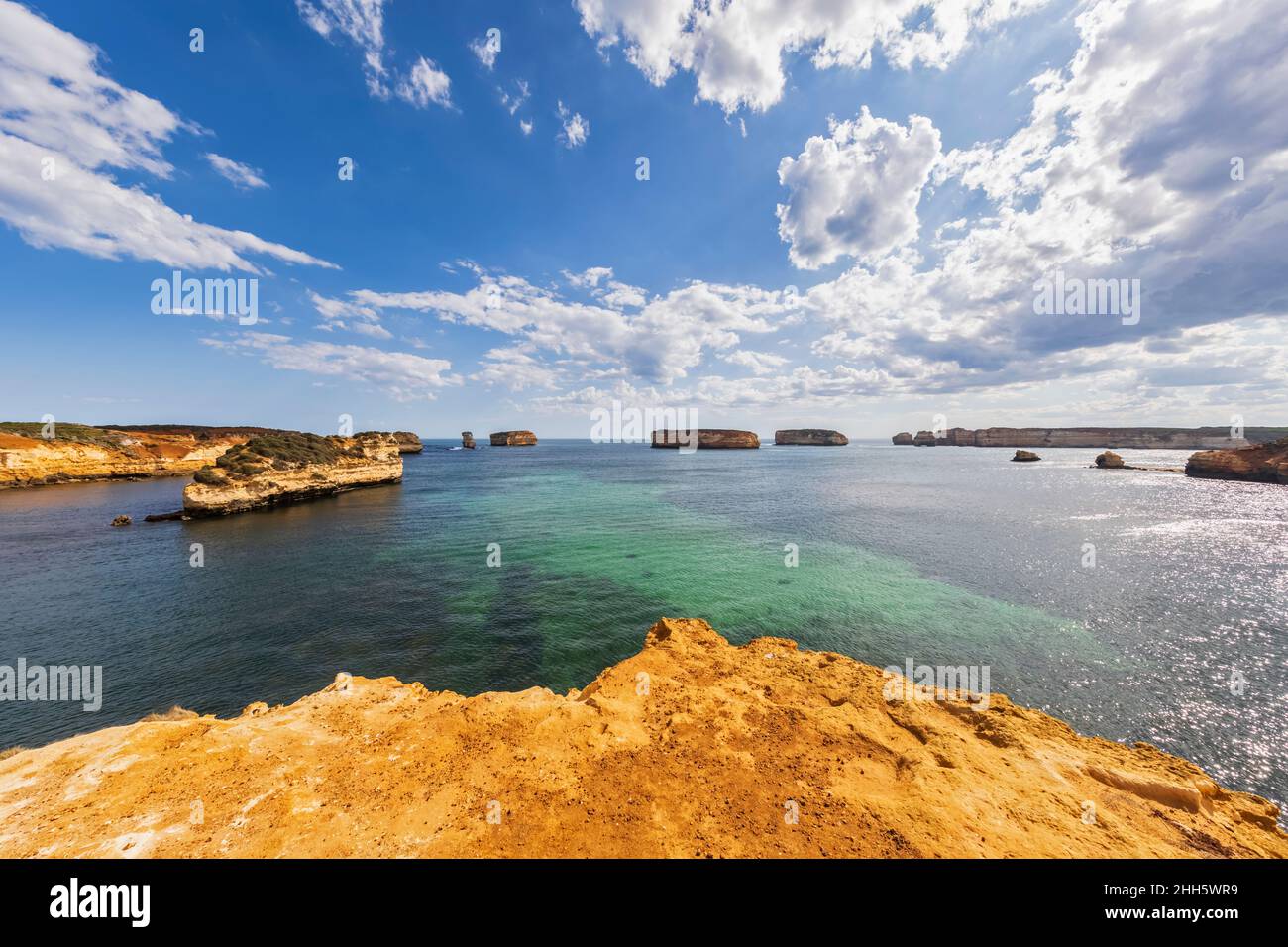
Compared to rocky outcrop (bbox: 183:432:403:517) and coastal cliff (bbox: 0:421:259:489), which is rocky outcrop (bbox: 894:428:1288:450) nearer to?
rocky outcrop (bbox: 183:432:403:517)

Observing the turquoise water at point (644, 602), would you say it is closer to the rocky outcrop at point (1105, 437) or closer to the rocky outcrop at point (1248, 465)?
the rocky outcrop at point (1248, 465)

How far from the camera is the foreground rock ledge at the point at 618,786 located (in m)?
5.22

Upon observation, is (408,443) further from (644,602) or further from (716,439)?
(644,602)

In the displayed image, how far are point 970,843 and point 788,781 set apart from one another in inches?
93.0

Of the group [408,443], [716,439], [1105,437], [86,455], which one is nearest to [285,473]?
[86,455]

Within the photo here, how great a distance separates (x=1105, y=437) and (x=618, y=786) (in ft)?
918

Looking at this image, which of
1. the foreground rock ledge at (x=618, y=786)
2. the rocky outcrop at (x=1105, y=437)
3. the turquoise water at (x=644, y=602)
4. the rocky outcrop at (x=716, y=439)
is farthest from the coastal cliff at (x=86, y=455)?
the rocky outcrop at (x=1105, y=437)

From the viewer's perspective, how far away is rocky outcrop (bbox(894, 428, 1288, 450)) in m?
166

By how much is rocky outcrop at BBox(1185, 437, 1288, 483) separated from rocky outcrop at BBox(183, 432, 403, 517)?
126 metres

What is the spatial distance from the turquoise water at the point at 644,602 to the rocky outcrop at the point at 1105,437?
630 ft

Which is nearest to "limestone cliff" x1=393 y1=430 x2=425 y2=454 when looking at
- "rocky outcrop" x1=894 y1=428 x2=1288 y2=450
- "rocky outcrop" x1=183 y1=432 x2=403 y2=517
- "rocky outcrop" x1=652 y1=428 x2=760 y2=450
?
"rocky outcrop" x1=183 y1=432 x2=403 y2=517

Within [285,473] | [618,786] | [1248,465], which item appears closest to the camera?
[618,786]

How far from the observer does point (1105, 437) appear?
18250 cm
